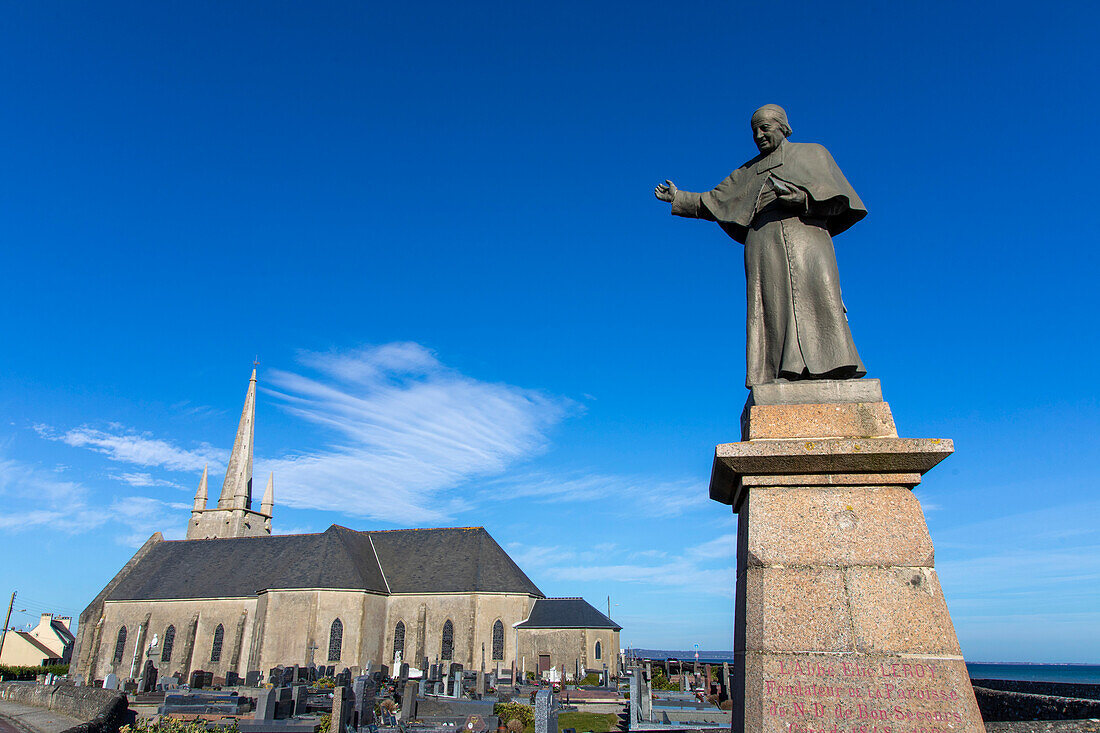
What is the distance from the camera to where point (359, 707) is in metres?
14.6

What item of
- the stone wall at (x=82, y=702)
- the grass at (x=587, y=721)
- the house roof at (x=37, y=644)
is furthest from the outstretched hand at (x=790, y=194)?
the house roof at (x=37, y=644)

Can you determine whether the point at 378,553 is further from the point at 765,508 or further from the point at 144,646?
the point at 765,508

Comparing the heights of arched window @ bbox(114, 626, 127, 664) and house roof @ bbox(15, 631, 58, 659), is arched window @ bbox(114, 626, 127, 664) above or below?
above

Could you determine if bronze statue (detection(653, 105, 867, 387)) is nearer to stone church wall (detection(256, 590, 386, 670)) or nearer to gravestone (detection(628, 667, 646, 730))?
gravestone (detection(628, 667, 646, 730))

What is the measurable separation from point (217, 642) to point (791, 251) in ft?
155

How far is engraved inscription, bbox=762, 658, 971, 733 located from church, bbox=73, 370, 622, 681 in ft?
123

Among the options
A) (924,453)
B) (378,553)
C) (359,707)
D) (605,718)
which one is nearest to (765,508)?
(924,453)

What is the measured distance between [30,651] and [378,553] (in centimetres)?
3282

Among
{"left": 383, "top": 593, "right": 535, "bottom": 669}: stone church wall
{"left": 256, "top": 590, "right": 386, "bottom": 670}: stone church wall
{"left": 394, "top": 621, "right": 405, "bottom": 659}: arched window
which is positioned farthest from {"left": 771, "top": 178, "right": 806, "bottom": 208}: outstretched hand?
{"left": 394, "top": 621, "right": 405, "bottom": 659}: arched window

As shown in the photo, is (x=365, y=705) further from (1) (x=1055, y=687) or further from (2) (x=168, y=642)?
(2) (x=168, y=642)

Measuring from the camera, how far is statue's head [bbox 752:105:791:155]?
4781mm

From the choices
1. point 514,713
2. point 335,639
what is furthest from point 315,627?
point 514,713

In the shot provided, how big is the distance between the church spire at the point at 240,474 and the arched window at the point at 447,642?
22797 mm

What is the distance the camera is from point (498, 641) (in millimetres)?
40500
